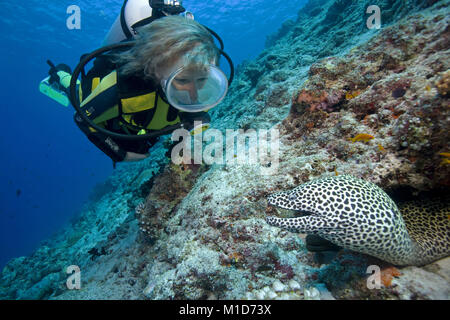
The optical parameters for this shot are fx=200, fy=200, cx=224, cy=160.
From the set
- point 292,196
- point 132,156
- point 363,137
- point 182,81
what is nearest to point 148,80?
point 182,81

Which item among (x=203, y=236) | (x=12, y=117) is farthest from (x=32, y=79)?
(x=203, y=236)

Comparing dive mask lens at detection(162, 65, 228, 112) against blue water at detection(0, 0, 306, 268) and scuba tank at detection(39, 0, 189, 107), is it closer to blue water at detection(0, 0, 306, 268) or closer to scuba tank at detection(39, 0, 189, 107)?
scuba tank at detection(39, 0, 189, 107)

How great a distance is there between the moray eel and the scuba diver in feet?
6.22

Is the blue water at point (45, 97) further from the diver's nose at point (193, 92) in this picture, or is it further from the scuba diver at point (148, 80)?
the diver's nose at point (193, 92)

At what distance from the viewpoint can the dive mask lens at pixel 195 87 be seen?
2.62 meters

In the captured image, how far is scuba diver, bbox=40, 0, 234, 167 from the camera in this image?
2.51 meters

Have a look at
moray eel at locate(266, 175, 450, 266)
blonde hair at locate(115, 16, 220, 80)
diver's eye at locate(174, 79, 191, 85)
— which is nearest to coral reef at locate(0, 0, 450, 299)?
moray eel at locate(266, 175, 450, 266)

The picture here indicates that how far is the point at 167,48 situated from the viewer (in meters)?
2.45

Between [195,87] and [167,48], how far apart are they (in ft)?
2.09

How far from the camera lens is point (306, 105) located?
3717mm

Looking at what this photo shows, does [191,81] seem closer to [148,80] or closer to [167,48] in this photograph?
[167,48]

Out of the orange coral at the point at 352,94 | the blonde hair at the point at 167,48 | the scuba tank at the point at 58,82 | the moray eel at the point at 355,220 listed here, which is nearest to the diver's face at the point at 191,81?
the blonde hair at the point at 167,48

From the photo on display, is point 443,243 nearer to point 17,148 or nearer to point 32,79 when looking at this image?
point 32,79
